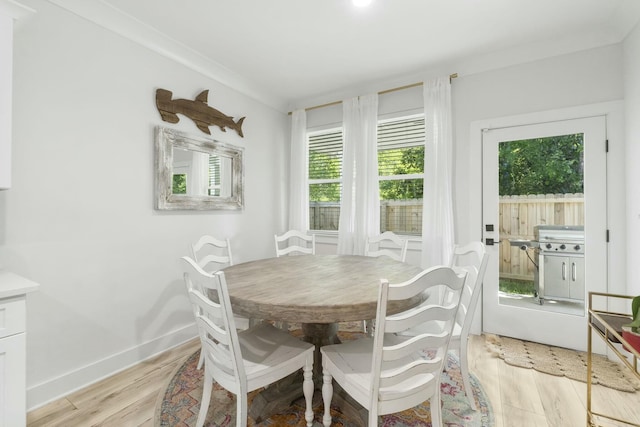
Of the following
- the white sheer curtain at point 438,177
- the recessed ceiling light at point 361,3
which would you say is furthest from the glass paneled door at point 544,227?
the recessed ceiling light at point 361,3

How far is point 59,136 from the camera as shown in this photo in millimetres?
1931

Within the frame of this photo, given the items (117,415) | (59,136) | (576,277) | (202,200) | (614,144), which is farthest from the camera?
(202,200)

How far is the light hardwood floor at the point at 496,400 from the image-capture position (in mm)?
1683

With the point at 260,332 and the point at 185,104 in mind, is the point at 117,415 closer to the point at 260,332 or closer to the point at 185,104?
the point at 260,332

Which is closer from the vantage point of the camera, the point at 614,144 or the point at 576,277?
the point at 614,144

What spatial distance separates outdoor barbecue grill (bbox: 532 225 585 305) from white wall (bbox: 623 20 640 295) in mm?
302

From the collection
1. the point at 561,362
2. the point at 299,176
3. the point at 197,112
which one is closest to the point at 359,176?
the point at 299,176

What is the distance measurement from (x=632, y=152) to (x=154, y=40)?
3829mm

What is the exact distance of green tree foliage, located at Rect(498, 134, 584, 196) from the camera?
2.54m

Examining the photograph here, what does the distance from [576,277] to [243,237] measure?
320cm

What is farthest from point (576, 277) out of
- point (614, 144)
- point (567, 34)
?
point (567, 34)

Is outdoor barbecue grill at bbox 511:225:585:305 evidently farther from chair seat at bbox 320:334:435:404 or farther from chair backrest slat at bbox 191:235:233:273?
chair backrest slat at bbox 191:235:233:273

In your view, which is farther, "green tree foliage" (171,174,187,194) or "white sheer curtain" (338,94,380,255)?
"white sheer curtain" (338,94,380,255)

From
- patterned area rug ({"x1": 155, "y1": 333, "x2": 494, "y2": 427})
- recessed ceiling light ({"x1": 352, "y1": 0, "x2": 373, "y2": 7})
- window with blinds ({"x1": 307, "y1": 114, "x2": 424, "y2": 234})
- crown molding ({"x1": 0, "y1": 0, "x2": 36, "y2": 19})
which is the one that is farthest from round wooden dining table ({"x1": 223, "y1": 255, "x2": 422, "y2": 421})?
recessed ceiling light ({"x1": 352, "y1": 0, "x2": 373, "y2": 7})
